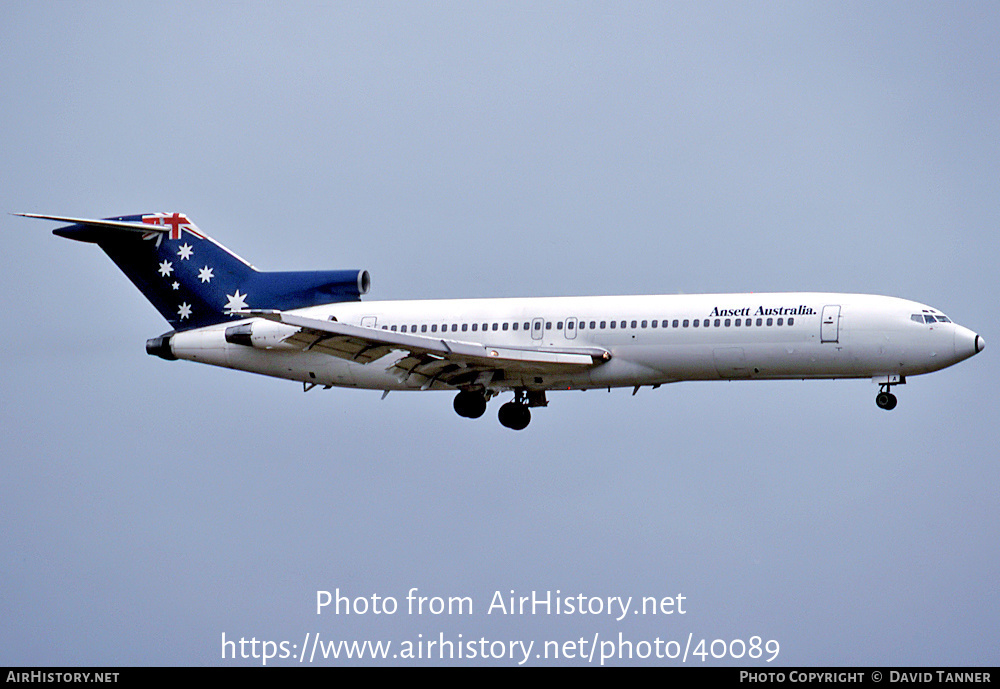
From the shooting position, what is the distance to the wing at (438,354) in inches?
1450

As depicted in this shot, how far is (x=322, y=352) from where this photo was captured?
38438 mm

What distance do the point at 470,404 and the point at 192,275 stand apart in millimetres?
9489

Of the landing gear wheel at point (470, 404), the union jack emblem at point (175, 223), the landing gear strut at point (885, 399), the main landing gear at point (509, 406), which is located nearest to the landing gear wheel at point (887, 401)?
the landing gear strut at point (885, 399)

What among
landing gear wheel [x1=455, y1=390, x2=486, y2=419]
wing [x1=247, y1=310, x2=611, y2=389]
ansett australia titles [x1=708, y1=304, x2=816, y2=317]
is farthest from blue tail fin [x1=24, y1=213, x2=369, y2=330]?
ansett australia titles [x1=708, y1=304, x2=816, y2=317]

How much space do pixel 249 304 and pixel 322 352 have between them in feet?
19.3

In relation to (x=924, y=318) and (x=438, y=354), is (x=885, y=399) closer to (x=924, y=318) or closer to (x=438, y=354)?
(x=924, y=318)

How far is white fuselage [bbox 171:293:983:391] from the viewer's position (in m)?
37.6

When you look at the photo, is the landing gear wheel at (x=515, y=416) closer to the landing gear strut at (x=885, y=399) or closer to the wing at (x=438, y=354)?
the wing at (x=438, y=354)

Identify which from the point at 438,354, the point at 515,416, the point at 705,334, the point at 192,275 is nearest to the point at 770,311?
the point at 705,334

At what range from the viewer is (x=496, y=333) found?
1588 inches

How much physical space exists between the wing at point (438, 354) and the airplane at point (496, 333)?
43mm

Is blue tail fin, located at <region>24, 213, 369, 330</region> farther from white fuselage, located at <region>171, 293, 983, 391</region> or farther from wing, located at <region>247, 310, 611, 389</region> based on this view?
wing, located at <region>247, 310, 611, 389</region>

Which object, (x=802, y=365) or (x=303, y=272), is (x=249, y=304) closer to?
(x=303, y=272)

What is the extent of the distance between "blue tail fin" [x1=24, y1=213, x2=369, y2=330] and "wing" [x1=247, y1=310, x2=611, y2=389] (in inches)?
149
